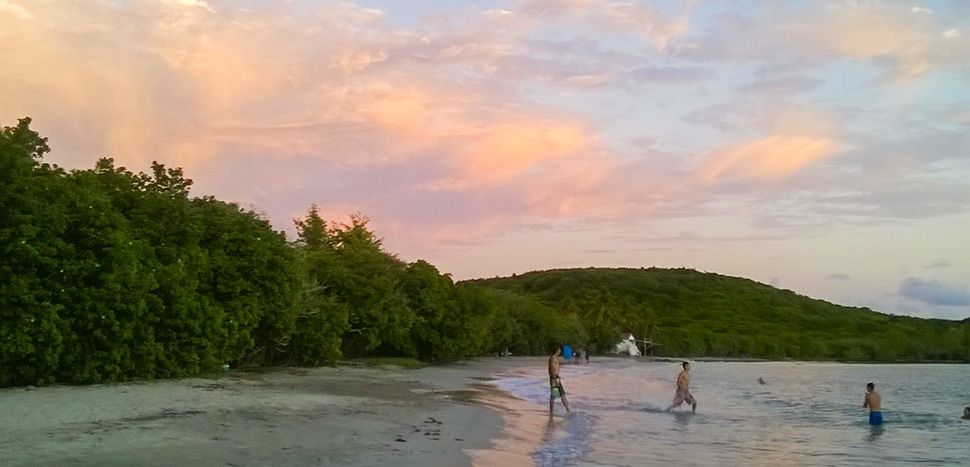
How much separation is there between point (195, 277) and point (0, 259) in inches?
318

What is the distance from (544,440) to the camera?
21.1 m

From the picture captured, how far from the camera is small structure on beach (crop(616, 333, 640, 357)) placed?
446ft

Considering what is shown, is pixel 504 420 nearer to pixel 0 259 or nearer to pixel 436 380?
pixel 0 259

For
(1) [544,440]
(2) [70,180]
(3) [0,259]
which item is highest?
(2) [70,180]

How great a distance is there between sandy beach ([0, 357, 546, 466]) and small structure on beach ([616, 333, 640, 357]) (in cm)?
10778

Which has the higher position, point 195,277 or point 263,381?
point 195,277

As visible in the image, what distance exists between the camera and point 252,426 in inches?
695

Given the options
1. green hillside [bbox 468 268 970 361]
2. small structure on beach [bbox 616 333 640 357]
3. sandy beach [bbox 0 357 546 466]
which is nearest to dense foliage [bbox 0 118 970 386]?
sandy beach [bbox 0 357 546 466]

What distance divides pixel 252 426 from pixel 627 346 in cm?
12409

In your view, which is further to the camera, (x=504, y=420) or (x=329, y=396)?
(x=329, y=396)

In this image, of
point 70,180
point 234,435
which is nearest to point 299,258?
point 70,180

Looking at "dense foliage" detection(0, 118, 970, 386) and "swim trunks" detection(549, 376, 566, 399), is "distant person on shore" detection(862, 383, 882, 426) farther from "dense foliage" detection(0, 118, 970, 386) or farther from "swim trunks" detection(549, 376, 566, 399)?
"dense foliage" detection(0, 118, 970, 386)

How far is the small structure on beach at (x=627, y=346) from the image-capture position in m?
136

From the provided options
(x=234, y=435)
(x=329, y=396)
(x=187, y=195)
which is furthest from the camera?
(x=187, y=195)
